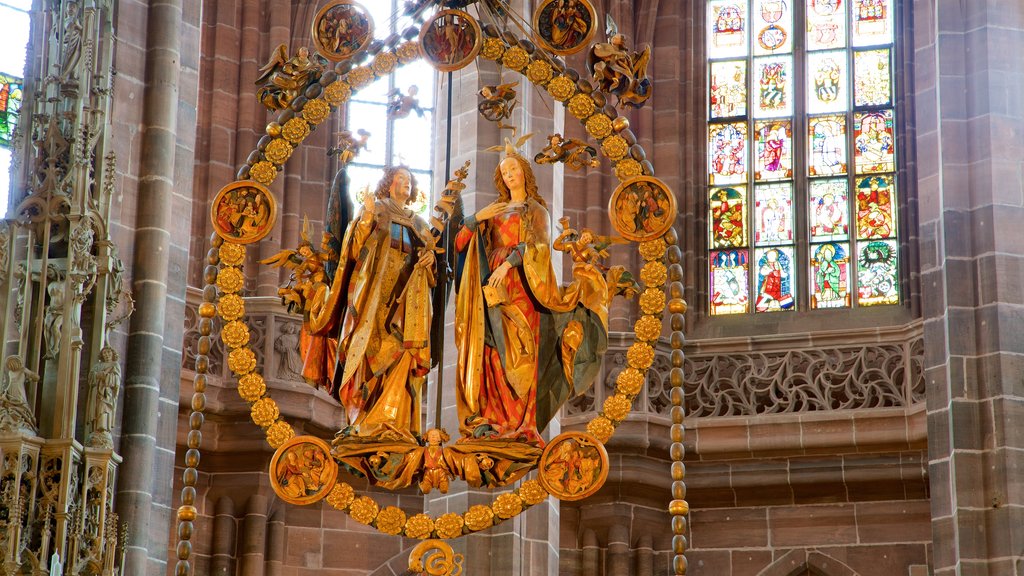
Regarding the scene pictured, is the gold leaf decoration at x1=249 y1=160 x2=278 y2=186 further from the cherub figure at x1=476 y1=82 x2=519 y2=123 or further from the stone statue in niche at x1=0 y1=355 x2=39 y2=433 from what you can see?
the stone statue in niche at x1=0 y1=355 x2=39 y2=433

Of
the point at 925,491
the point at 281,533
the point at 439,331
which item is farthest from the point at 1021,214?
the point at 281,533

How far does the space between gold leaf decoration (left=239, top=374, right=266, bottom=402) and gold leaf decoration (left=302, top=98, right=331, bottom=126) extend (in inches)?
51.1

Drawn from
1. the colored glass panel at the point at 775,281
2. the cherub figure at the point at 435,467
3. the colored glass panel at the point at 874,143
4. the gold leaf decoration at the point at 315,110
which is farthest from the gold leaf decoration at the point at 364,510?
the colored glass panel at the point at 874,143

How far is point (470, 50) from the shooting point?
1065cm

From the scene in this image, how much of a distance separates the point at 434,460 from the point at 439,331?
0.65 metres

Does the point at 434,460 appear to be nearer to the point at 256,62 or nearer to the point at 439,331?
the point at 439,331

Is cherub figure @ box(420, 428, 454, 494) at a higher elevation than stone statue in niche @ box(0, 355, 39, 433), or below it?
below

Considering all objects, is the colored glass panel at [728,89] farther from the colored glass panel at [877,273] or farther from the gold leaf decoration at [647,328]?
the gold leaf decoration at [647,328]

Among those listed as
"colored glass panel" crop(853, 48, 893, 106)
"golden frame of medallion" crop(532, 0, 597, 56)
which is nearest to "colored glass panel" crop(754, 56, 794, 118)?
"colored glass panel" crop(853, 48, 893, 106)

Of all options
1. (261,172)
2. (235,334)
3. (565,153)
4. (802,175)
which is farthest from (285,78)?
(802,175)

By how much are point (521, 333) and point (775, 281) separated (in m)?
5.89

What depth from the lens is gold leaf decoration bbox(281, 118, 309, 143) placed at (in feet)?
35.0

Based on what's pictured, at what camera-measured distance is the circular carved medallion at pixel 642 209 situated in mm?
10445

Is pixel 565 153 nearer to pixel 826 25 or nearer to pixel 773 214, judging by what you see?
pixel 773 214
